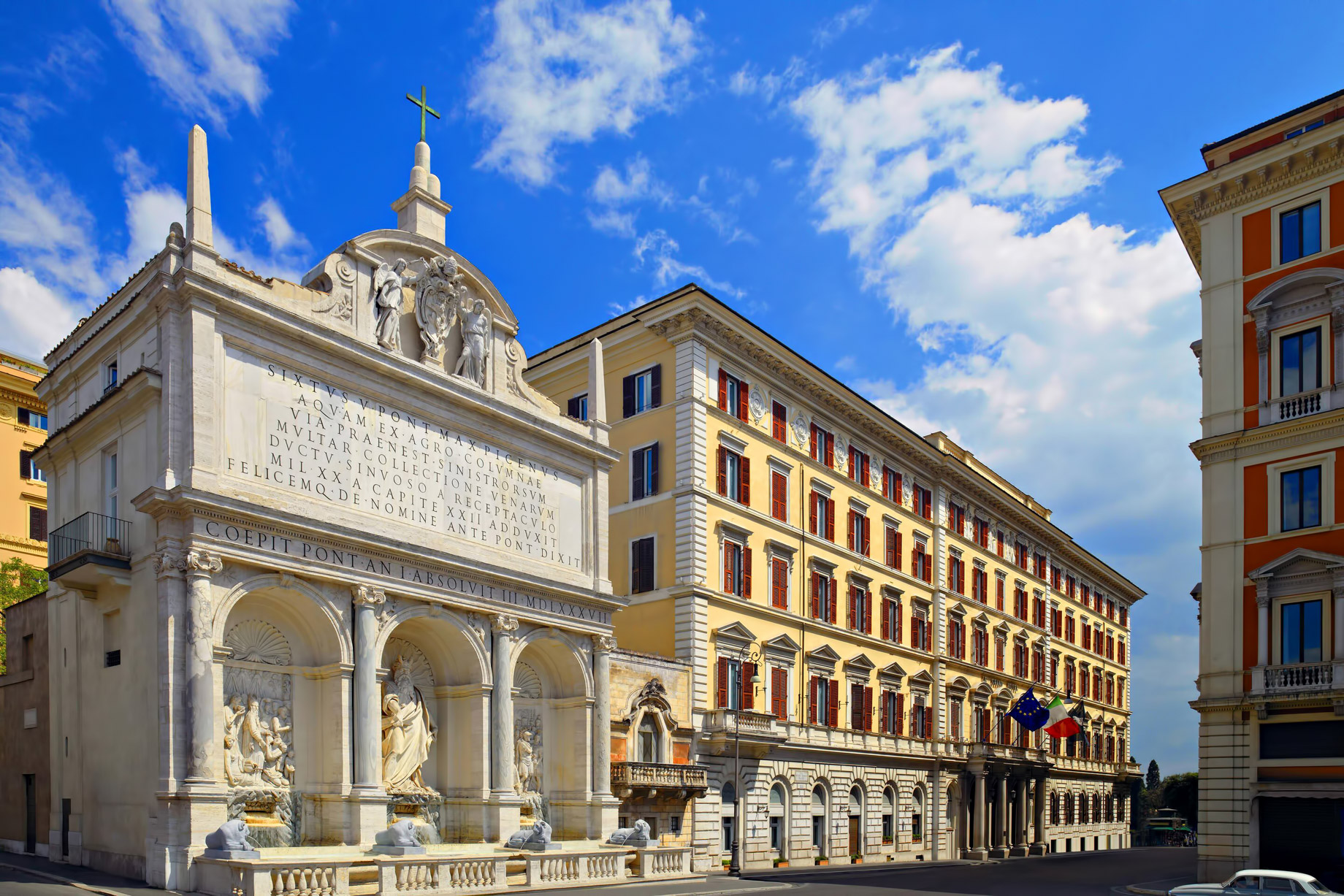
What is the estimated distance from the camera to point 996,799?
6141cm

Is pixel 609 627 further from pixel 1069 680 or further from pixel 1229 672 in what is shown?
pixel 1069 680

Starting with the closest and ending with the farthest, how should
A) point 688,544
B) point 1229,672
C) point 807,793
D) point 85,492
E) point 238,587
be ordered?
point 238,587 < point 85,492 < point 1229,672 < point 688,544 < point 807,793

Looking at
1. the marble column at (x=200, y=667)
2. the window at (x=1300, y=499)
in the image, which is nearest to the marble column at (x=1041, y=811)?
the window at (x=1300, y=499)

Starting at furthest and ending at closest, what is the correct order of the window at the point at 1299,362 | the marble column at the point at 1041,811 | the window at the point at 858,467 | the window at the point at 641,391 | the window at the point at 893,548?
1. the marble column at the point at 1041,811
2. the window at the point at 893,548
3. the window at the point at 858,467
4. the window at the point at 641,391
5. the window at the point at 1299,362

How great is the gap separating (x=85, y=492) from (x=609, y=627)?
48.6ft

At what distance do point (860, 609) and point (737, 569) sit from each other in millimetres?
10541

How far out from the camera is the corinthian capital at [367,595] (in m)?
27.1

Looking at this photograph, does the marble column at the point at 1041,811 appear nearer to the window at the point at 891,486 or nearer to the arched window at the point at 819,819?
the window at the point at 891,486

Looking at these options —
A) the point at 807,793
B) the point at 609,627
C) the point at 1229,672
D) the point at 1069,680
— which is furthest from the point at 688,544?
the point at 1069,680

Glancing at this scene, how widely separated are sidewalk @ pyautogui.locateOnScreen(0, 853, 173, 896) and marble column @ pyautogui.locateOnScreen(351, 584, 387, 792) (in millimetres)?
5139

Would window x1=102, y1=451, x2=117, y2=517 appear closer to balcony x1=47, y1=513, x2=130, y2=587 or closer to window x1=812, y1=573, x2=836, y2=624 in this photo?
balcony x1=47, y1=513, x2=130, y2=587

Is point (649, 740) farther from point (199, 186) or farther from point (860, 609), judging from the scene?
point (199, 186)

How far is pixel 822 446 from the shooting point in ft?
162

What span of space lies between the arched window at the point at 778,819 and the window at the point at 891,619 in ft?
37.6
